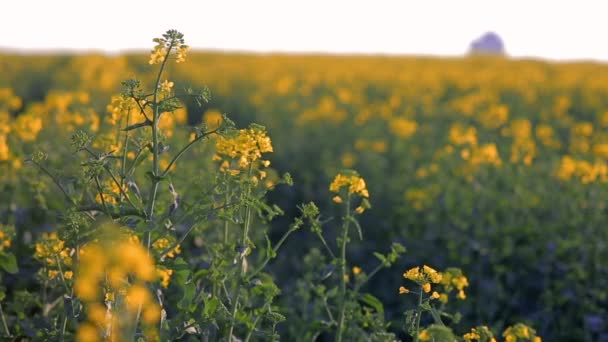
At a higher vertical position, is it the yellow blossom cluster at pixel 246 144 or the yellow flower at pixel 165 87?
the yellow flower at pixel 165 87

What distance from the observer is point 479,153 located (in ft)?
21.5

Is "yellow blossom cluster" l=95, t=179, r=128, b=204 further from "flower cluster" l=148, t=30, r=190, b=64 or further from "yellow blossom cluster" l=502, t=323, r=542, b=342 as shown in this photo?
"yellow blossom cluster" l=502, t=323, r=542, b=342

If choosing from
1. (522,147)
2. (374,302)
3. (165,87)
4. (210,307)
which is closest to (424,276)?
(374,302)

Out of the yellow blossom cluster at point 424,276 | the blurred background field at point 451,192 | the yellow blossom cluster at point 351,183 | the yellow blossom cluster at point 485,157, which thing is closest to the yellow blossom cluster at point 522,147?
the blurred background field at point 451,192

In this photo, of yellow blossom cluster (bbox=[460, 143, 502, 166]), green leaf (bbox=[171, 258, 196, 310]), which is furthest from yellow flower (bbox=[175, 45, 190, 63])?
yellow blossom cluster (bbox=[460, 143, 502, 166])

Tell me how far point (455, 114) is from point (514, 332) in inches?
337

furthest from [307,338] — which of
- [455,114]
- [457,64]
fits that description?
[457,64]

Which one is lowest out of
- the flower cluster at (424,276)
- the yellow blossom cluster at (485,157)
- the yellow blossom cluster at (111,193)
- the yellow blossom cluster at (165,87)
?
the yellow blossom cluster at (485,157)

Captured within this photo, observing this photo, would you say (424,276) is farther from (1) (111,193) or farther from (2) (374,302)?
(1) (111,193)

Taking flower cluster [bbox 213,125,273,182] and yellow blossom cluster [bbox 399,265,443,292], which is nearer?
yellow blossom cluster [bbox 399,265,443,292]

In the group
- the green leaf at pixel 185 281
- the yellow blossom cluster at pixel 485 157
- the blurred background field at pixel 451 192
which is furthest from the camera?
the yellow blossom cluster at pixel 485 157

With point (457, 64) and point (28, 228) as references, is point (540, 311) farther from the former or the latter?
point (457, 64)

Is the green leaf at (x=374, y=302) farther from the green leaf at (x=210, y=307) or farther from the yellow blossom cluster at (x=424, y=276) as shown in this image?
the green leaf at (x=210, y=307)

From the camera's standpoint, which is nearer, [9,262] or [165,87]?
[165,87]
